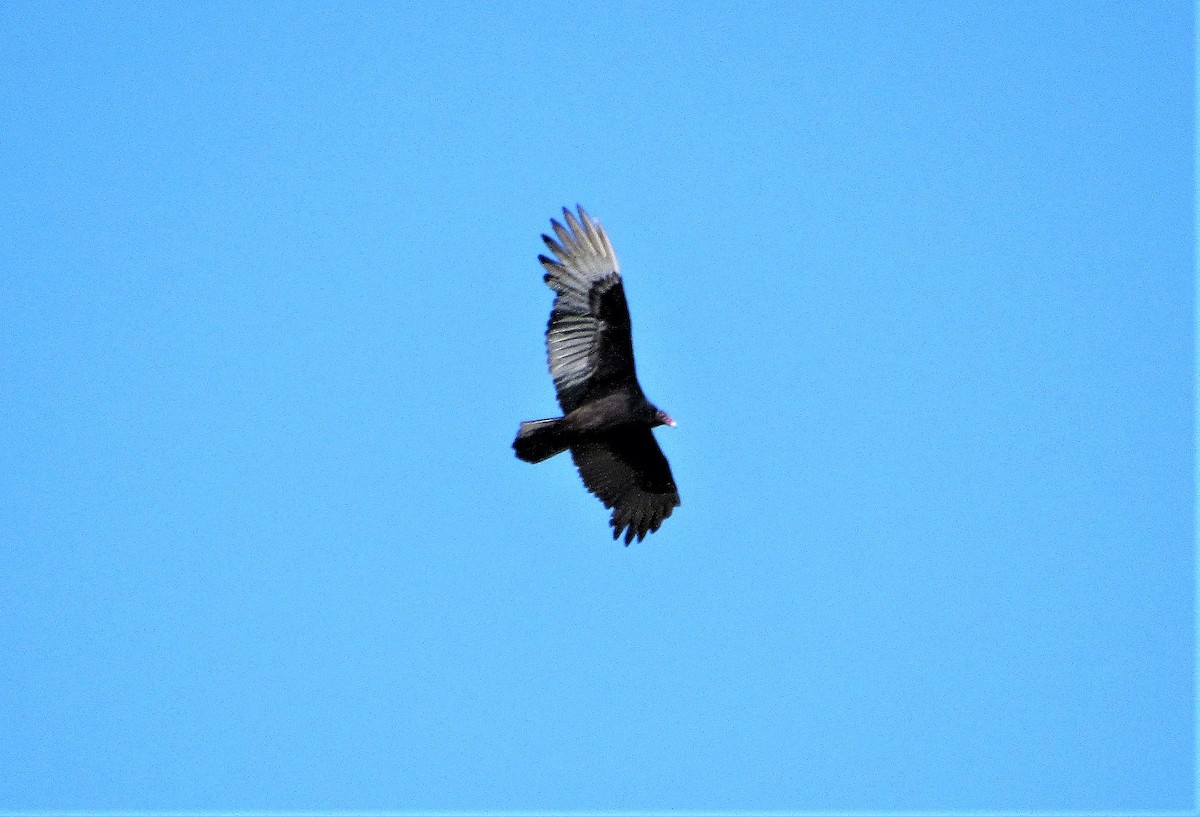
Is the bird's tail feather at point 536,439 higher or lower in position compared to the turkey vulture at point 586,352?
lower

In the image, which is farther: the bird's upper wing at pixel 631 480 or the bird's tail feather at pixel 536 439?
the bird's upper wing at pixel 631 480

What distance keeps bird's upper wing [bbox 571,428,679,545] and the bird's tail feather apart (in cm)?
61

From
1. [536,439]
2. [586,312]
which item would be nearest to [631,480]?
[536,439]

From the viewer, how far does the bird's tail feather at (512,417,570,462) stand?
1830 centimetres

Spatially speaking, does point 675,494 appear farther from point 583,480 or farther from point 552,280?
point 552,280

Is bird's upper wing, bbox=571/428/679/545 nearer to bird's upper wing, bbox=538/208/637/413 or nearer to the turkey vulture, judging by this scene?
the turkey vulture

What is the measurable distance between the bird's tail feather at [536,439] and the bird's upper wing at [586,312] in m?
0.47

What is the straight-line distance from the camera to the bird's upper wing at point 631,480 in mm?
19266

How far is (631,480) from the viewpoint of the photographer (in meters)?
19.6

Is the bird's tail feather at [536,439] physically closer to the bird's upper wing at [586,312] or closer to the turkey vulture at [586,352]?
the turkey vulture at [586,352]

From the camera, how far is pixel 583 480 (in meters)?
19.5

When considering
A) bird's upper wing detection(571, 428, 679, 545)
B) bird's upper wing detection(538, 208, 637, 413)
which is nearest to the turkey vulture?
bird's upper wing detection(538, 208, 637, 413)

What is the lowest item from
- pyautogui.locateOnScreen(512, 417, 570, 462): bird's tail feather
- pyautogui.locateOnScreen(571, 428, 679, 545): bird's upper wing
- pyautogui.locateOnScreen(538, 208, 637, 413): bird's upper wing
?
pyautogui.locateOnScreen(512, 417, 570, 462): bird's tail feather

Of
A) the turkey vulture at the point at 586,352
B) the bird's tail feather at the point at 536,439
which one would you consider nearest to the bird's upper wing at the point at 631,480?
the turkey vulture at the point at 586,352
